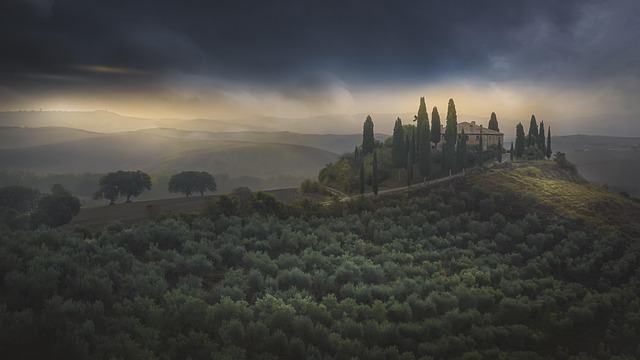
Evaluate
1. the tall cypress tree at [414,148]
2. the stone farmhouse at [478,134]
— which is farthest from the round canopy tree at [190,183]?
the stone farmhouse at [478,134]

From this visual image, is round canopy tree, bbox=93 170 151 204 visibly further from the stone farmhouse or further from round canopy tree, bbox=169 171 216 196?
the stone farmhouse

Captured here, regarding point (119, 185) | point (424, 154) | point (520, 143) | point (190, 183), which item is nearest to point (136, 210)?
point (119, 185)

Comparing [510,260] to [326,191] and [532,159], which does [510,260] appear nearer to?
[326,191]

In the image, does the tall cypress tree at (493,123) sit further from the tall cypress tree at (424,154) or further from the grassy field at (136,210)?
the grassy field at (136,210)

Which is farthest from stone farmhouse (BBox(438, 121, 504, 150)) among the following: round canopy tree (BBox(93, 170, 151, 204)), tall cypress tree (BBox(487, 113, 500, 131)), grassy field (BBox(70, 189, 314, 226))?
round canopy tree (BBox(93, 170, 151, 204))

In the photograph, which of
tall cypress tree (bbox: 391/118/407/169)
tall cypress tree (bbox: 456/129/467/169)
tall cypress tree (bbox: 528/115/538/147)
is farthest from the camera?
tall cypress tree (bbox: 528/115/538/147)
